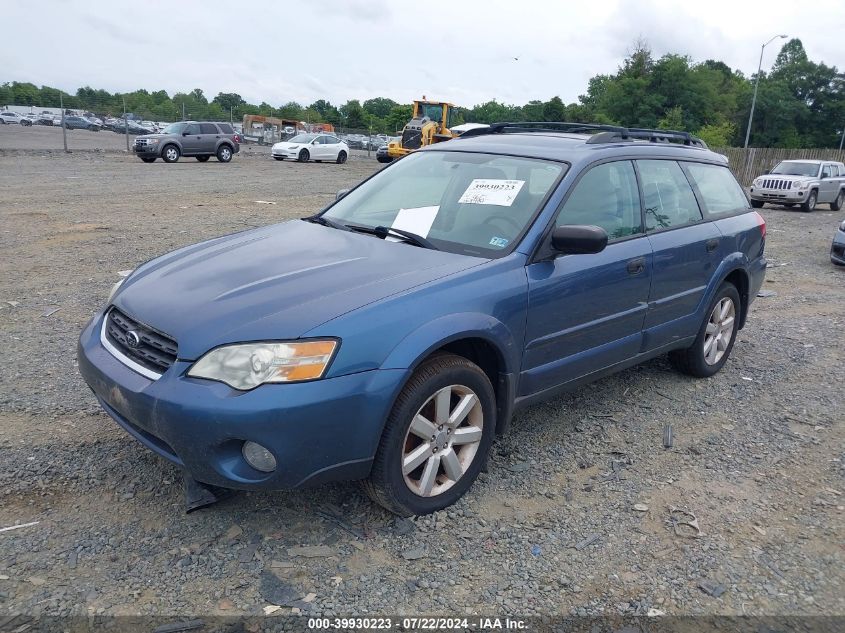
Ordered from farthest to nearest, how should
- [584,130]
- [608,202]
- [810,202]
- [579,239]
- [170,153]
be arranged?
1. [170,153]
2. [810,202]
3. [584,130]
4. [608,202]
5. [579,239]

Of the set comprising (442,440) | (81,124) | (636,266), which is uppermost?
(81,124)

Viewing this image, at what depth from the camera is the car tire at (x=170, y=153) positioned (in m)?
25.5

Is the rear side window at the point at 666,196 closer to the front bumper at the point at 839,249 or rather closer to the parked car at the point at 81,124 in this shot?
the front bumper at the point at 839,249

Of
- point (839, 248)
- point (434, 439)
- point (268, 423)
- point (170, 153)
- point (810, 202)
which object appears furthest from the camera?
point (170, 153)

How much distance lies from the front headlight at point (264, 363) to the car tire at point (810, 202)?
2137 cm

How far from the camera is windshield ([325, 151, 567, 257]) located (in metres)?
3.61

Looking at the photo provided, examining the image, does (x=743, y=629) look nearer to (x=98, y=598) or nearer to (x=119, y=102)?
(x=98, y=598)

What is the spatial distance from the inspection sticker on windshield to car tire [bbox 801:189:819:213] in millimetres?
19769

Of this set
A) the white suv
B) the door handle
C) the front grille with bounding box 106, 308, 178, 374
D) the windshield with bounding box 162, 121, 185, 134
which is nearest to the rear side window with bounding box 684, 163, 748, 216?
the door handle

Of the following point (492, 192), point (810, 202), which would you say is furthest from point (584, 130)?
point (810, 202)

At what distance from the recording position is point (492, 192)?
151 inches

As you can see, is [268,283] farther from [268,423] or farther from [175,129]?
[175,129]

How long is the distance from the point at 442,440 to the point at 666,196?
2.49 m

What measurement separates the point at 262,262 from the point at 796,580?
2812 millimetres
